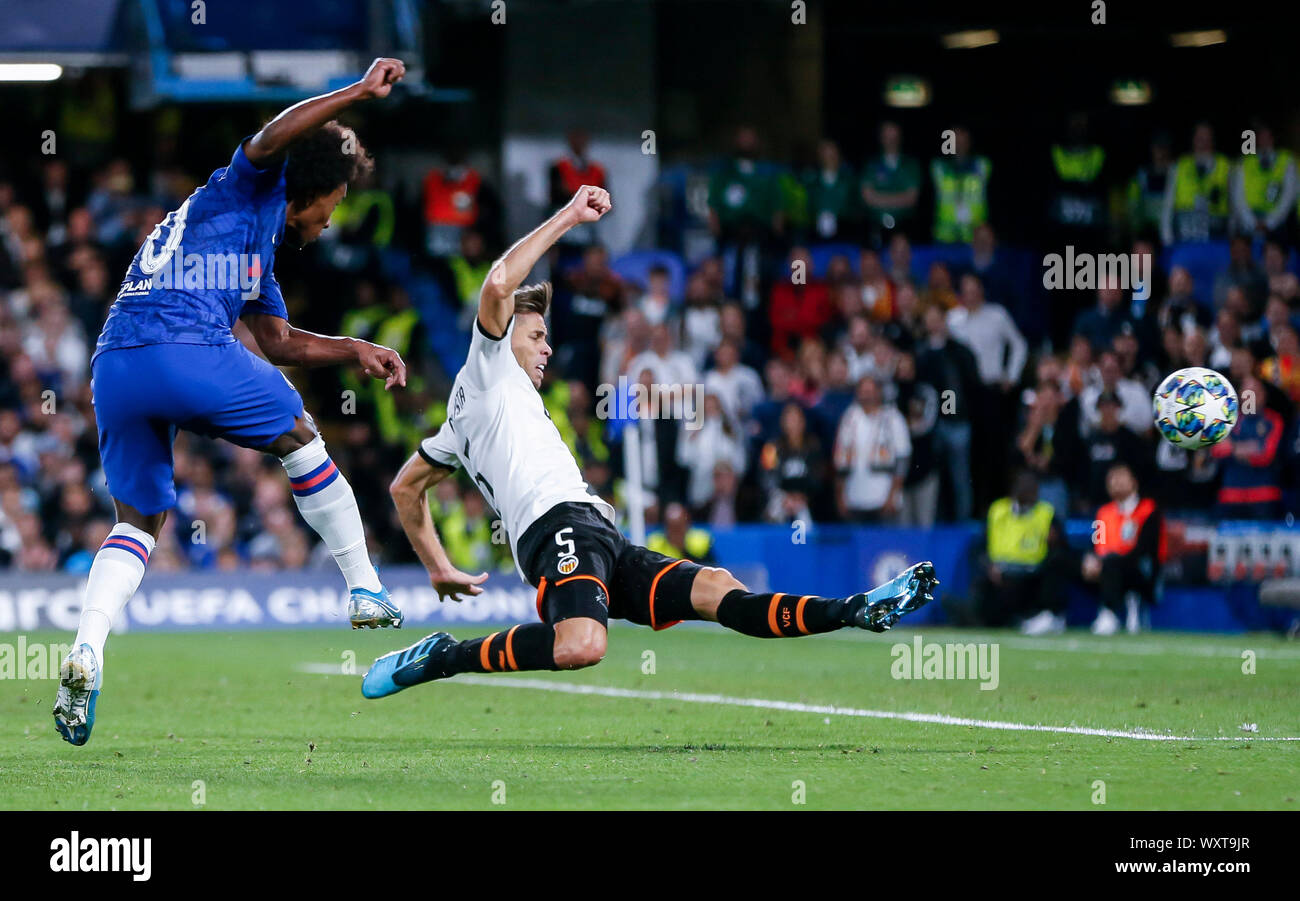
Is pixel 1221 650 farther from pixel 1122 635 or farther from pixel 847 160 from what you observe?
pixel 847 160

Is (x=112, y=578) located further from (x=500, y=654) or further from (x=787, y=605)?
(x=787, y=605)

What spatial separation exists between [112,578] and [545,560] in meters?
1.66

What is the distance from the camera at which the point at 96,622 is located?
7.12m

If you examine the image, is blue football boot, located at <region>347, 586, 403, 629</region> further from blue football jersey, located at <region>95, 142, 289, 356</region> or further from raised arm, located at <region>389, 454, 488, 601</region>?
blue football jersey, located at <region>95, 142, 289, 356</region>

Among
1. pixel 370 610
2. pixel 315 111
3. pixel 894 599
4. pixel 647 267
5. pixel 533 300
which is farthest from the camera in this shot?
pixel 647 267

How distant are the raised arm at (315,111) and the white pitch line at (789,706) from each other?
3739mm

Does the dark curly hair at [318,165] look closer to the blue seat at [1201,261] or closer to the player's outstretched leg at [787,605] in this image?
the player's outstretched leg at [787,605]

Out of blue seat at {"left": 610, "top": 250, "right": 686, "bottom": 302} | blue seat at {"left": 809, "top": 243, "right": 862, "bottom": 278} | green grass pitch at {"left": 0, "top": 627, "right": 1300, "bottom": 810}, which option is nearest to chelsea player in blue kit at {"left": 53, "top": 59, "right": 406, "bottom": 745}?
green grass pitch at {"left": 0, "top": 627, "right": 1300, "bottom": 810}

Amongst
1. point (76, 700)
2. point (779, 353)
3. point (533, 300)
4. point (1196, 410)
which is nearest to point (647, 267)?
point (779, 353)

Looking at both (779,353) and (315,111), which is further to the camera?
(779,353)

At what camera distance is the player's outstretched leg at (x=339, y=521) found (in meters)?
7.61

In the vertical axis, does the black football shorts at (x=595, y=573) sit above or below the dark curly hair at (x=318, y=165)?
below

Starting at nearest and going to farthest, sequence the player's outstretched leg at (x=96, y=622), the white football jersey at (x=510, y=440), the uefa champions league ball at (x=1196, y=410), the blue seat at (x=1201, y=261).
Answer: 1. the player's outstretched leg at (x=96, y=622)
2. the white football jersey at (x=510, y=440)
3. the uefa champions league ball at (x=1196, y=410)
4. the blue seat at (x=1201, y=261)

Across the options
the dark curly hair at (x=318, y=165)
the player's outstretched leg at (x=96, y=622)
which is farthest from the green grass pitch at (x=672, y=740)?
the dark curly hair at (x=318, y=165)
